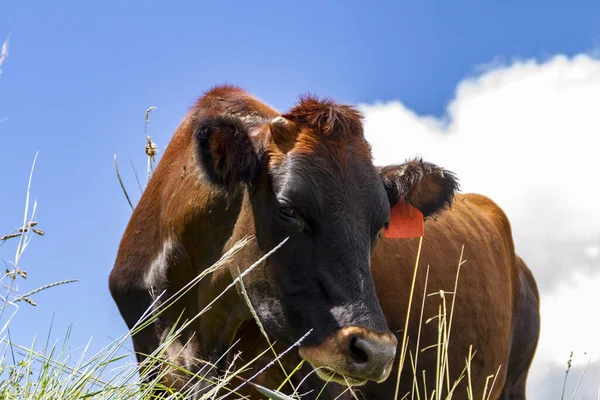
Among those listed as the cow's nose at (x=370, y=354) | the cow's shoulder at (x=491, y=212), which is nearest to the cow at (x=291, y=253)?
the cow's nose at (x=370, y=354)

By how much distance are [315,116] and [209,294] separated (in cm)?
131

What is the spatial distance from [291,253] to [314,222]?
221mm

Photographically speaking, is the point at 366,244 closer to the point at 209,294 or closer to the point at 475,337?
the point at 209,294

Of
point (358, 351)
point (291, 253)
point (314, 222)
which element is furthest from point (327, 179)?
point (358, 351)

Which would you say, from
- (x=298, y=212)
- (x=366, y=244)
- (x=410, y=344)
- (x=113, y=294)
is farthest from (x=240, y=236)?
(x=410, y=344)

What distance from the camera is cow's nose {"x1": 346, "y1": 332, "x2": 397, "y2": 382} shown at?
13.4 ft

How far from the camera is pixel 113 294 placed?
237 inches

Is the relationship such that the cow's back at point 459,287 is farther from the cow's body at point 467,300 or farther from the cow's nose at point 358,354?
the cow's nose at point 358,354

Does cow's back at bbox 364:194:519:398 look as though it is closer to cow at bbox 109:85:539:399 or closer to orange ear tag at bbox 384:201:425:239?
cow at bbox 109:85:539:399

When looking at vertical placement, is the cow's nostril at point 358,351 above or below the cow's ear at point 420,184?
below

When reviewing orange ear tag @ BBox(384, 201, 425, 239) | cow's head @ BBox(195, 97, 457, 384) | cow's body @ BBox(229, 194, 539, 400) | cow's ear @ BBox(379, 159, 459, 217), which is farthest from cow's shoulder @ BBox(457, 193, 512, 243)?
cow's head @ BBox(195, 97, 457, 384)

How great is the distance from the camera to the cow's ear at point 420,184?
5516 mm

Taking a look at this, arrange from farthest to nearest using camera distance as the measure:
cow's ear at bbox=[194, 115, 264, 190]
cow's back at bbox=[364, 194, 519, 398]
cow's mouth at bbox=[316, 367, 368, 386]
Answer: cow's back at bbox=[364, 194, 519, 398] → cow's ear at bbox=[194, 115, 264, 190] → cow's mouth at bbox=[316, 367, 368, 386]

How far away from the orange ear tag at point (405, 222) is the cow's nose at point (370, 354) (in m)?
1.67
